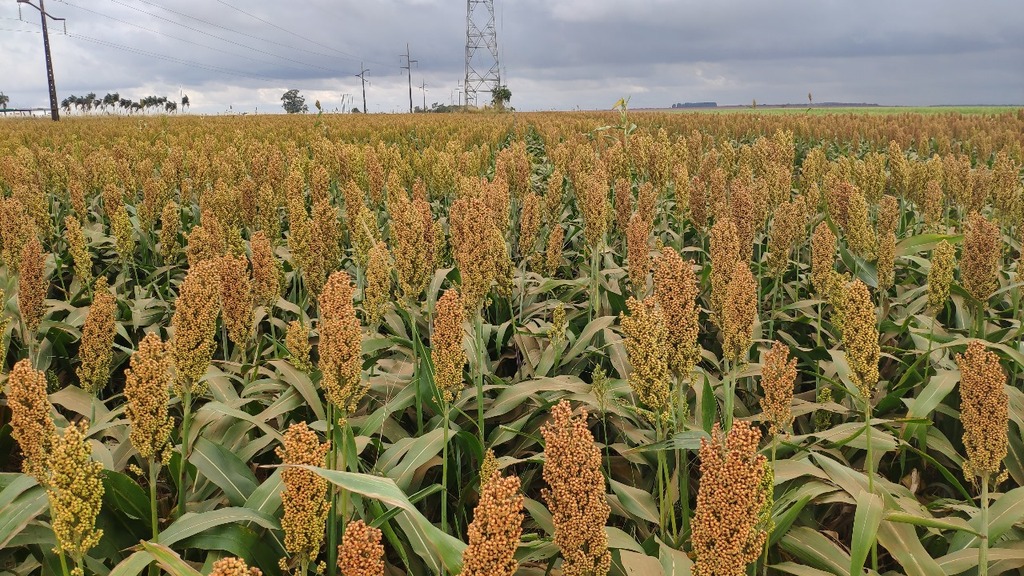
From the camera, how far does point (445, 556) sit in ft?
5.08

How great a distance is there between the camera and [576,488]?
51.5 inches

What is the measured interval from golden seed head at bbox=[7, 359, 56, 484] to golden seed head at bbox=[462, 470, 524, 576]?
3.31 feet

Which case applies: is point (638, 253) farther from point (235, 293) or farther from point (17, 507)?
point (17, 507)

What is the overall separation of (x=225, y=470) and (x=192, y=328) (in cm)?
69

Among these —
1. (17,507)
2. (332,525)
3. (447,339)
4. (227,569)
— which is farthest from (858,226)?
(17,507)

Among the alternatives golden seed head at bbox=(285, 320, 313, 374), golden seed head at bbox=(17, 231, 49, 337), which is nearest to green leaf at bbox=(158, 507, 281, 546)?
golden seed head at bbox=(285, 320, 313, 374)

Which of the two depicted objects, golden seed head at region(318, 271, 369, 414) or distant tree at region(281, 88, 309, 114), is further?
distant tree at region(281, 88, 309, 114)

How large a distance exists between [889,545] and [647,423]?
3.67ft

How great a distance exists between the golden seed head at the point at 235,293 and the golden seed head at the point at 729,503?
2.01 m

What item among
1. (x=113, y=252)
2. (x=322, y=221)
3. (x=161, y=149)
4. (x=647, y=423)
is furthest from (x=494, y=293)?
(x=161, y=149)

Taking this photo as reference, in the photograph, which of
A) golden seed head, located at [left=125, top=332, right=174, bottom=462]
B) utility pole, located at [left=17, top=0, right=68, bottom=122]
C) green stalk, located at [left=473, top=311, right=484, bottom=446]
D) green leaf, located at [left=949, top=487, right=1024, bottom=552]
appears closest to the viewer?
golden seed head, located at [left=125, top=332, right=174, bottom=462]

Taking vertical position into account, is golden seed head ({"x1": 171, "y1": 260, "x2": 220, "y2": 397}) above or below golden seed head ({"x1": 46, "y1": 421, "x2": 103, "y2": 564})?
above

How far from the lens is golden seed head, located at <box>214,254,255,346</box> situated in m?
2.56

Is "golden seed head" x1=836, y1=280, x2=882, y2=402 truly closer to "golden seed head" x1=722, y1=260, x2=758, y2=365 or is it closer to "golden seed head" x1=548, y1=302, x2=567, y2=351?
"golden seed head" x1=722, y1=260, x2=758, y2=365
